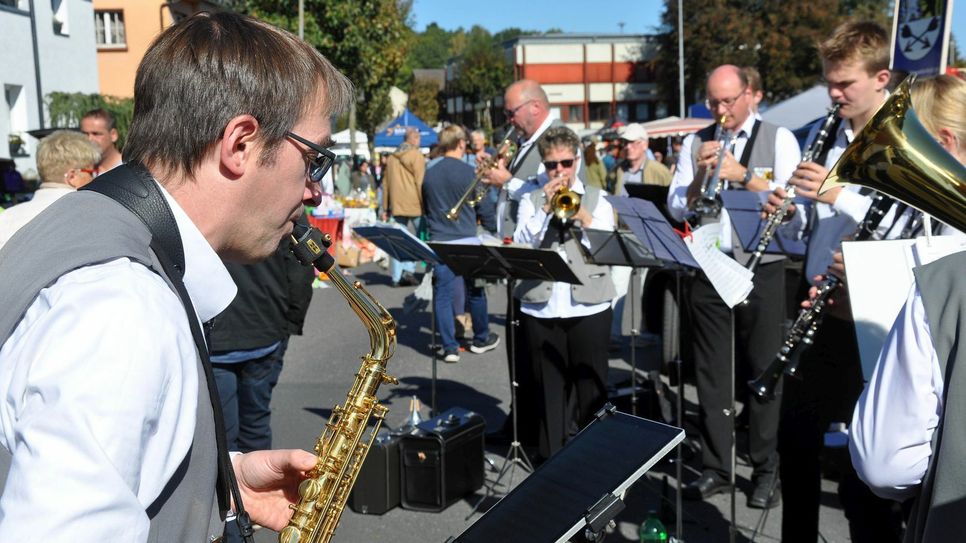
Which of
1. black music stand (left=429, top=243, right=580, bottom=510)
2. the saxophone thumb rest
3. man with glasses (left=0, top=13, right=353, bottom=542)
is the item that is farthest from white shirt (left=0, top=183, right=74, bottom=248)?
man with glasses (left=0, top=13, right=353, bottom=542)

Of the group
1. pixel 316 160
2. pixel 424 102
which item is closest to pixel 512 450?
pixel 316 160

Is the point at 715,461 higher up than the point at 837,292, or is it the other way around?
the point at 837,292

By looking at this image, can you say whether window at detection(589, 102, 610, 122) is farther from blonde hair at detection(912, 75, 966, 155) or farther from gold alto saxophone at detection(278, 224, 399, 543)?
gold alto saxophone at detection(278, 224, 399, 543)

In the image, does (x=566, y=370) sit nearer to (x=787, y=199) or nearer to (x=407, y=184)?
(x=787, y=199)

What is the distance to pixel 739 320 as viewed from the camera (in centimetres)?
505

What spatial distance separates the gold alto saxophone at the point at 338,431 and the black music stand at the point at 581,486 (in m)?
0.35

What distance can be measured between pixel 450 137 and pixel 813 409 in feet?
18.5

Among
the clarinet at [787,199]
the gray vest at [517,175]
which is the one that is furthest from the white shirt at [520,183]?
the clarinet at [787,199]

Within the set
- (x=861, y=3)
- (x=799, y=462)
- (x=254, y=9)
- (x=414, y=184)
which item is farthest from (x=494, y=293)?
(x=861, y=3)

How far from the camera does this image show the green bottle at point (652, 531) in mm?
4273

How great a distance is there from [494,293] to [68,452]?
10.8m

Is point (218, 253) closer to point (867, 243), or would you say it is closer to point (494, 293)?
point (867, 243)

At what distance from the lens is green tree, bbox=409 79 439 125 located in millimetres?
55031

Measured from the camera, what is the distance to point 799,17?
41.7 meters
